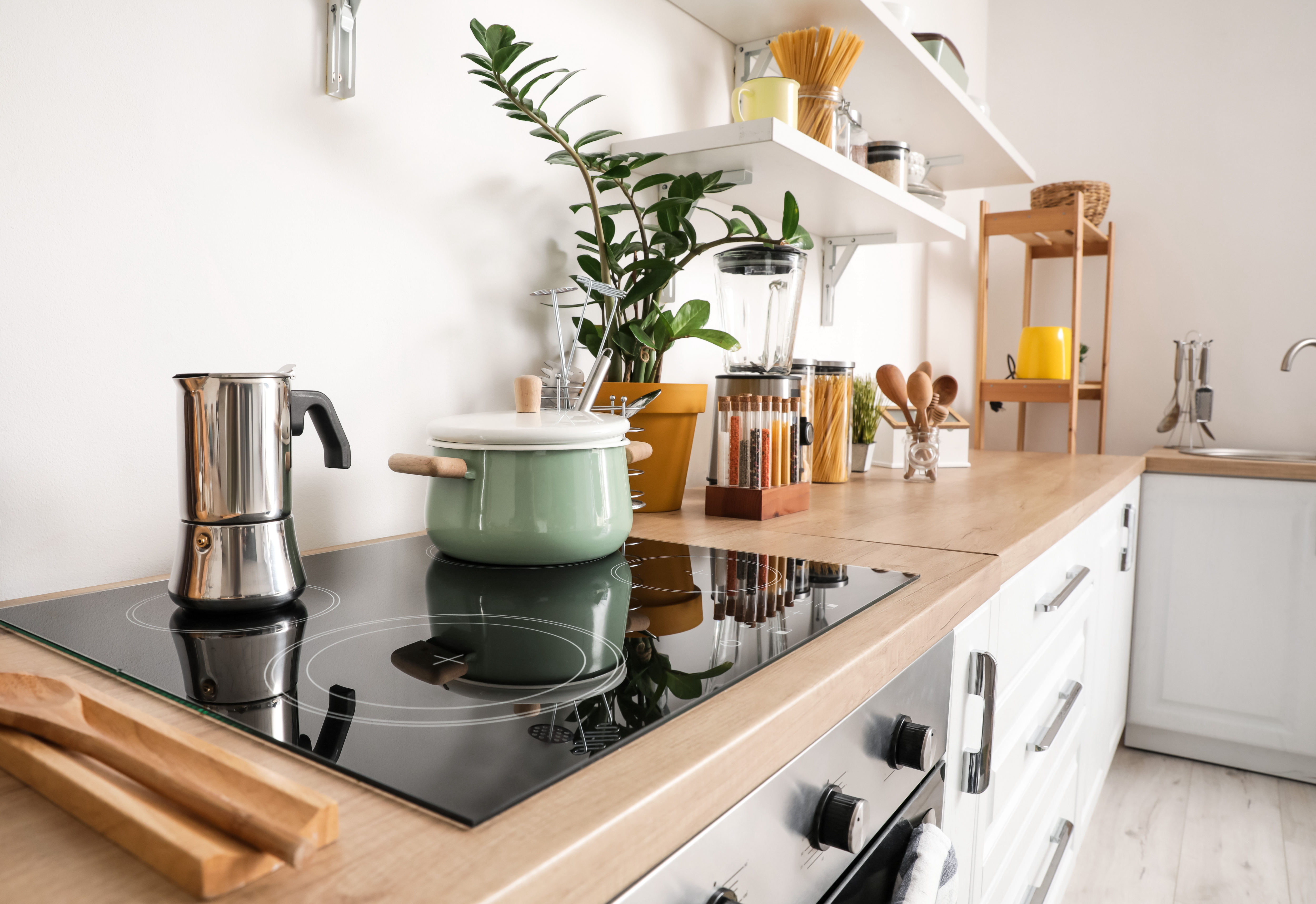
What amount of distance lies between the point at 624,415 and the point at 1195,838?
187cm

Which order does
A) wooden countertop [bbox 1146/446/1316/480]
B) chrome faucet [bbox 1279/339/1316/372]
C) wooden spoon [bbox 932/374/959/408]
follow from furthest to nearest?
chrome faucet [bbox 1279/339/1316/372]
wooden countertop [bbox 1146/446/1316/480]
wooden spoon [bbox 932/374/959/408]

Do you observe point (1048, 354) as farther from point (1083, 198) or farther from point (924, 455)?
point (924, 455)

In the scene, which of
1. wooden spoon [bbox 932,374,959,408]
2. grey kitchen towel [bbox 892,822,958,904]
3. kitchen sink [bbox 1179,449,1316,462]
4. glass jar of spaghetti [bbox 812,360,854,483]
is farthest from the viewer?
kitchen sink [bbox 1179,449,1316,462]

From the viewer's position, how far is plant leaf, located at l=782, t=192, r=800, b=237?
48.4 inches

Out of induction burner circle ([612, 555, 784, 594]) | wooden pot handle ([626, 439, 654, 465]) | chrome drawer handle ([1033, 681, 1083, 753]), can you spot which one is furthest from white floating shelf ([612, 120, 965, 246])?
chrome drawer handle ([1033, 681, 1083, 753])

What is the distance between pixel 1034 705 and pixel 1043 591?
0.53 feet

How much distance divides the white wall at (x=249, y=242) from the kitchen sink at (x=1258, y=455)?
2191 millimetres

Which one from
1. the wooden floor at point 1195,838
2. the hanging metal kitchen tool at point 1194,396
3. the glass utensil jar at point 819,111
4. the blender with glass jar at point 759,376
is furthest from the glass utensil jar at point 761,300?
the hanging metal kitchen tool at point 1194,396

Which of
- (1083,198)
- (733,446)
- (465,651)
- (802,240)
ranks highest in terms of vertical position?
(1083,198)

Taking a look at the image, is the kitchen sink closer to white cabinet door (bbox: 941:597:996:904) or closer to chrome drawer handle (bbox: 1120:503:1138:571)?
chrome drawer handle (bbox: 1120:503:1138:571)

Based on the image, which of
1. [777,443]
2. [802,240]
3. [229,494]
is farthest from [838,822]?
[802,240]

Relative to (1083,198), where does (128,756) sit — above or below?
below

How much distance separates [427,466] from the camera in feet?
2.57

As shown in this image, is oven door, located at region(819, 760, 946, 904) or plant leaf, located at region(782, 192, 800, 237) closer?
oven door, located at region(819, 760, 946, 904)
